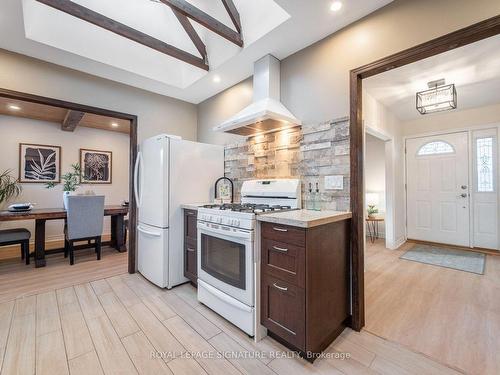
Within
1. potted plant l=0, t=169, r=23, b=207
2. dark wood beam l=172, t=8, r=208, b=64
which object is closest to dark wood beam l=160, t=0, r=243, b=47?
dark wood beam l=172, t=8, r=208, b=64

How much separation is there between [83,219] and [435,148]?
6.37m

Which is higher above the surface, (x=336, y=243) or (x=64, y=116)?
(x=64, y=116)

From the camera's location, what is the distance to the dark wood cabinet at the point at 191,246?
2.59 meters

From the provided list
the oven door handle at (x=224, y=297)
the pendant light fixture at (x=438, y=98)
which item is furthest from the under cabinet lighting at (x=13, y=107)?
the pendant light fixture at (x=438, y=98)

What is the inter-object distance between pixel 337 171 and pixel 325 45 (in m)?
1.21

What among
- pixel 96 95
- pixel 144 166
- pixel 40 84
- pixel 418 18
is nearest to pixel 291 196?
pixel 418 18

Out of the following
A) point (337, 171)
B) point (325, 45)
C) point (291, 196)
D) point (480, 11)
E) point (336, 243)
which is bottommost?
point (336, 243)

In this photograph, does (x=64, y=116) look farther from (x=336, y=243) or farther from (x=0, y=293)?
(x=336, y=243)

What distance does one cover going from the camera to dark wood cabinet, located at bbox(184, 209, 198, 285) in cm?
259

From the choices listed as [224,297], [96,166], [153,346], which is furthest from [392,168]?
[96,166]

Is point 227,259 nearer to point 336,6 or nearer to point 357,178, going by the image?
point 357,178

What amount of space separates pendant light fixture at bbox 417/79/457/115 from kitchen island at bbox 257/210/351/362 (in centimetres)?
A: 229

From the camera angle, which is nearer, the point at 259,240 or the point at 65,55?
the point at 259,240

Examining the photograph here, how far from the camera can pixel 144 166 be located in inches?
116
